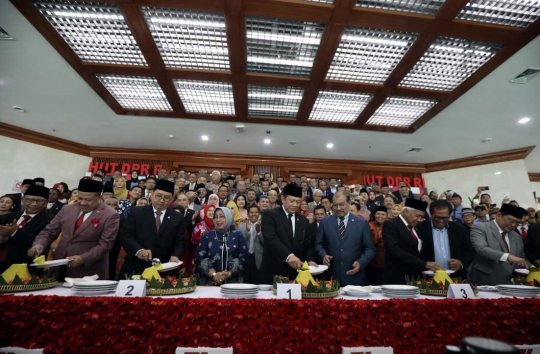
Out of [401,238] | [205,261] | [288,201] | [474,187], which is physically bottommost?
[205,261]

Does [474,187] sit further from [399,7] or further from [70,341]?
[70,341]

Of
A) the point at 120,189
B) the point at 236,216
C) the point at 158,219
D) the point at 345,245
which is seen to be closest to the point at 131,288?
the point at 158,219

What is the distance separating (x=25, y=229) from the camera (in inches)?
105

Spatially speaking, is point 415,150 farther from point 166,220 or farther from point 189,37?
point 166,220

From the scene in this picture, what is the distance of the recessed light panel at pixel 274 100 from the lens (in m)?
5.41

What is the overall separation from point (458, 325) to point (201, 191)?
15.3 ft

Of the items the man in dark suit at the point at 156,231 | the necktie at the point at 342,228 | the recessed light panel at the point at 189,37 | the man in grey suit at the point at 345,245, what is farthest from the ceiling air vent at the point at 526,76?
the man in dark suit at the point at 156,231

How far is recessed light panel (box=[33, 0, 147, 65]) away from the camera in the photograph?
12.0 feet

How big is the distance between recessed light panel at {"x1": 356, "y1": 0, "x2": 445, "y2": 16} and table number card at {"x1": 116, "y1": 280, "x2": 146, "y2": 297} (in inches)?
156

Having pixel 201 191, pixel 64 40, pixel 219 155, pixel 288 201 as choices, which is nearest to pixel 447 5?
pixel 288 201

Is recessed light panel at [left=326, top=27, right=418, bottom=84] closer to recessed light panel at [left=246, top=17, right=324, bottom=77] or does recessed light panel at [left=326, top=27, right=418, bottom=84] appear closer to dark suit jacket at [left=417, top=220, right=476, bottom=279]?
recessed light panel at [left=246, top=17, right=324, bottom=77]

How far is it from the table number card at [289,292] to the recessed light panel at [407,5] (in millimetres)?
3636

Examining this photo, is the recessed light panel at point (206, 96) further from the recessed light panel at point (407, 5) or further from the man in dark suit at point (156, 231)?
the man in dark suit at point (156, 231)

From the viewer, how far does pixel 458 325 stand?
151 centimetres
